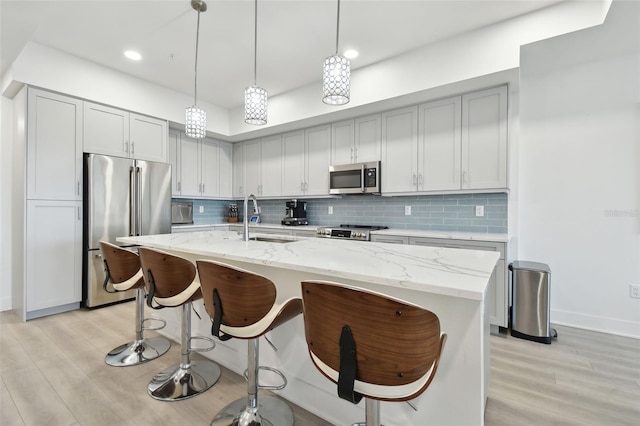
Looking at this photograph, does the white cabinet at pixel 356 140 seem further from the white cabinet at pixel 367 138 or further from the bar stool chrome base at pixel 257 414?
the bar stool chrome base at pixel 257 414

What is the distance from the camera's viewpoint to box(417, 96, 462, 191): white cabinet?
308cm

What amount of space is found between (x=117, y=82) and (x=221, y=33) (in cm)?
170

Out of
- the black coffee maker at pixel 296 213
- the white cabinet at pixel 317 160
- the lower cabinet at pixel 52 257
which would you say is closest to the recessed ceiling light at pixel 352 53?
the white cabinet at pixel 317 160

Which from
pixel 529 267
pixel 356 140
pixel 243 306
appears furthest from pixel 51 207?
pixel 529 267

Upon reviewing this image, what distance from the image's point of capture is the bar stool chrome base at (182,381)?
1.79m

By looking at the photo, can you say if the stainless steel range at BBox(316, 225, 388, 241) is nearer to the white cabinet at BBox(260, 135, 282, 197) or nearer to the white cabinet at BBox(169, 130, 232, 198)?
the white cabinet at BBox(260, 135, 282, 197)

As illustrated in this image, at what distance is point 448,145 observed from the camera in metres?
3.12

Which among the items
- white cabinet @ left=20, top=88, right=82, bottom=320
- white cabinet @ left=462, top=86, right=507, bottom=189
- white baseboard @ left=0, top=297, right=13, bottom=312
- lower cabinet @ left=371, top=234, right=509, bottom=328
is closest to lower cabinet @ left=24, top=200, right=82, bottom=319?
white cabinet @ left=20, top=88, right=82, bottom=320

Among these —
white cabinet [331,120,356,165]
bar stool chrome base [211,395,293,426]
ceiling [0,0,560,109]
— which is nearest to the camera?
bar stool chrome base [211,395,293,426]

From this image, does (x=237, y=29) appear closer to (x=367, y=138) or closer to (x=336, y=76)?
(x=336, y=76)

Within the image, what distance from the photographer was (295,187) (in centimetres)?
441

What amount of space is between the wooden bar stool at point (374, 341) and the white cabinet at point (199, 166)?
4.15 metres

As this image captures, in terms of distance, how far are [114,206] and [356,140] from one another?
9.87 ft

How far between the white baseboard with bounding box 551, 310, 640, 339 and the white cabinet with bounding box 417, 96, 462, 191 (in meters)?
1.68
